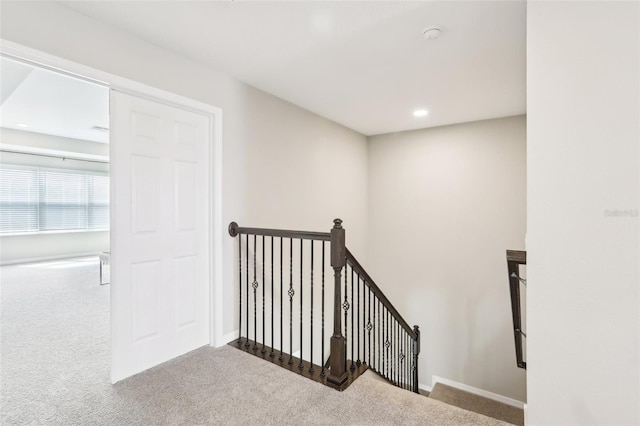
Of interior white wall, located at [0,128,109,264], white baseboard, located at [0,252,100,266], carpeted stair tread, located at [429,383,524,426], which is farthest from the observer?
white baseboard, located at [0,252,100,266]

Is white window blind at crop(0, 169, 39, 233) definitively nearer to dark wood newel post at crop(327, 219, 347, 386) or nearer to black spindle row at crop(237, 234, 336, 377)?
black spindle row at crop(237, 234, 336, 377)

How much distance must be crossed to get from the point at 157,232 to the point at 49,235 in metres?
6.59

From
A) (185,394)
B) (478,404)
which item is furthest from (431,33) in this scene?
(478,404)

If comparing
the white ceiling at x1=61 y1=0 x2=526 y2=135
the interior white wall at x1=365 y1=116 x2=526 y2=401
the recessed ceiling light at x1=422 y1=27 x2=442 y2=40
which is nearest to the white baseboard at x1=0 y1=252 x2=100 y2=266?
the white ceiling at x1=61 y1=0 x2=526 y2=135

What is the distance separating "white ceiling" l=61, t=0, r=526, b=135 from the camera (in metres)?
1.83

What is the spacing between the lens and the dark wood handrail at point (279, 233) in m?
2.24

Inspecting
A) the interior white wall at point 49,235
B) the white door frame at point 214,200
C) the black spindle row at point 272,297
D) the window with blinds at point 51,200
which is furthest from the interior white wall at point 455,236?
the window with blinds at point 51,200

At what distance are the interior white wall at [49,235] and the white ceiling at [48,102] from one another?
251 mm

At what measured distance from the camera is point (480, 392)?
4.20 meters

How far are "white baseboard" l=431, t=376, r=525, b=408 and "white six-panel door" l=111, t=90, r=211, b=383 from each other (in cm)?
347

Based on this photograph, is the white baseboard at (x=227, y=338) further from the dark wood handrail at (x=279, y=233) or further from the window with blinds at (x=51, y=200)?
the window with blinds at (x=51, y=200)

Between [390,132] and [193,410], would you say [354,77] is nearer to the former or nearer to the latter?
[390,132]

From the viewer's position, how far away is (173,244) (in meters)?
2.44

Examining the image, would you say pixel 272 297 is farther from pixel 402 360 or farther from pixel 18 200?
pixel 18 200
